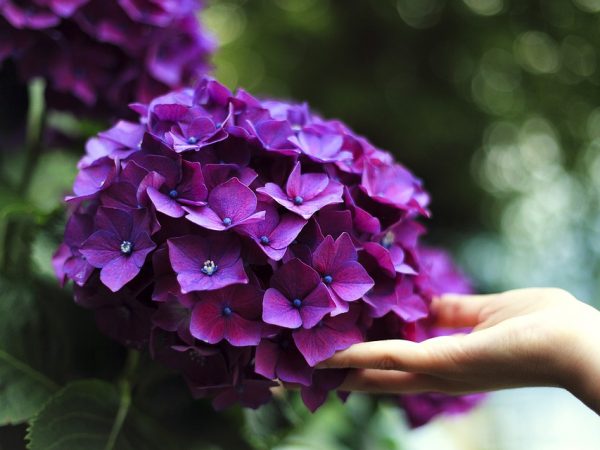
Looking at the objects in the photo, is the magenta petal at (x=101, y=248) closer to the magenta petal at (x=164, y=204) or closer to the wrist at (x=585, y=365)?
the magenta petal at (x=164, y=204)

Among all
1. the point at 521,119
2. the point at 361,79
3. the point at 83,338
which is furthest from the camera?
the point at 361,79

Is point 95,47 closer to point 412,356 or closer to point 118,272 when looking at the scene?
point 118,272

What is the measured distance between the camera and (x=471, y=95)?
2203mm

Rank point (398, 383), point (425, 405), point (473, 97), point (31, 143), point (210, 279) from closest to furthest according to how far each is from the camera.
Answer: point (210, 279) < point (398, 383) < point (425, 405) < point (31, 143) < point (473, 97)

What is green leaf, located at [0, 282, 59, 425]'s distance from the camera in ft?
2.05

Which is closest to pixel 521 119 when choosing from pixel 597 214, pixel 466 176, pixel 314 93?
pixel 466 176

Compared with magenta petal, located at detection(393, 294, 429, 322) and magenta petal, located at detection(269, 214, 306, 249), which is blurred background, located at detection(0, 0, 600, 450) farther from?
magenta petal, located at detection(269, 214, 306, 249)

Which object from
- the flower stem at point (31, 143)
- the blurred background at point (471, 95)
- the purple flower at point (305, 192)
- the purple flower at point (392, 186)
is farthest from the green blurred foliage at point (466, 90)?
the purple flower at point (305, 192)

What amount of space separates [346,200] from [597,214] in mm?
1519

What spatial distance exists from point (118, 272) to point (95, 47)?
0.34m

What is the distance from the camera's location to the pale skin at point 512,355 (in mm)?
486

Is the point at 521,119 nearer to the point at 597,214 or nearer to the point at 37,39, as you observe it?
the point at 597,214

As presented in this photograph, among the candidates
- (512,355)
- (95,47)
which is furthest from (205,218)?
(95,47)

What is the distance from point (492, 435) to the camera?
4.14ft
